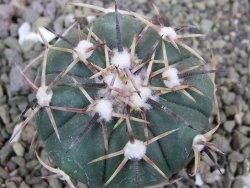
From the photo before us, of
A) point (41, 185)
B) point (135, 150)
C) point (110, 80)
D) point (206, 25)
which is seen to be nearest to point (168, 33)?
point (110, 80)

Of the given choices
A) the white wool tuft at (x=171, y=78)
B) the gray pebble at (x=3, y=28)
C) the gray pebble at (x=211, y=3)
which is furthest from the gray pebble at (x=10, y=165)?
the gray pebble at (x=211, y=3)

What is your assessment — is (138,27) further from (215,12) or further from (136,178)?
(215,12)

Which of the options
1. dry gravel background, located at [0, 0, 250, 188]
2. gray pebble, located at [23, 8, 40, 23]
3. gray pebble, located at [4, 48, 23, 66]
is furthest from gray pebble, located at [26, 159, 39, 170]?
gray pebble, located at [23, 8, 40, 23]

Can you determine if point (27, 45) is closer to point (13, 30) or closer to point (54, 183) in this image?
point (13, 30)

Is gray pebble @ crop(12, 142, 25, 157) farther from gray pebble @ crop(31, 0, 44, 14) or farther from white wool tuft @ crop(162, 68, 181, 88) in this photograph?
white wool tuft @ crop(162, 68, 181, 88)

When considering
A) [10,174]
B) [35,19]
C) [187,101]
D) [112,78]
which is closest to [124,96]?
[112,78]

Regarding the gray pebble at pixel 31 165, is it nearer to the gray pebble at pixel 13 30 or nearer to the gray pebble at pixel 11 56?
the gray pebble at pixel 11 56
